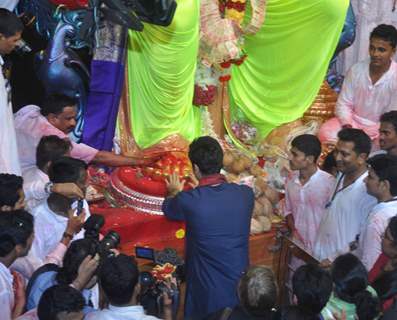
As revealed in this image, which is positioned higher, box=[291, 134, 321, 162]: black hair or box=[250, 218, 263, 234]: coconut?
box=[291, 134, 321, 162]: black hair

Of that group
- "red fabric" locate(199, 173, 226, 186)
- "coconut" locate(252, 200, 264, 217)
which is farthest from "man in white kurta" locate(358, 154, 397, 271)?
"coconut" locate(252, 200, 264, 217)

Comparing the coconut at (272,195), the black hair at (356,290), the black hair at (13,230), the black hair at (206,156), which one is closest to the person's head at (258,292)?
the black hair at (356,290)

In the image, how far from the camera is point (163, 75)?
4781 mm

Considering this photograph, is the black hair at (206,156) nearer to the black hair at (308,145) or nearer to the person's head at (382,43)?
the black hair at (308,145)

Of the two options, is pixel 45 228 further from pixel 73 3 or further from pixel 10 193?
pixel 73 3

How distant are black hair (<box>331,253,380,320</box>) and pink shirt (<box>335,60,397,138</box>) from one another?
9.15 ft

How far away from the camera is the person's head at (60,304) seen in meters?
2.25

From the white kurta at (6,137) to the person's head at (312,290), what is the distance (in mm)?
1845

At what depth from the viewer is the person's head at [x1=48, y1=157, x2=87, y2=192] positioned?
3.14 meters

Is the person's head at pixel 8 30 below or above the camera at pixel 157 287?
above

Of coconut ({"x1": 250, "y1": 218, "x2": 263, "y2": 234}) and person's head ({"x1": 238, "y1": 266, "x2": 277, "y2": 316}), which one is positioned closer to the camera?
person's head ({"x1": 238, "y1": 266, "x2": 277, "y2": 316})

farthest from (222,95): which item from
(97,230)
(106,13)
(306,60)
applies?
(97,230)

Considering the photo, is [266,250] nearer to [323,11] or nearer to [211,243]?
[211,243]

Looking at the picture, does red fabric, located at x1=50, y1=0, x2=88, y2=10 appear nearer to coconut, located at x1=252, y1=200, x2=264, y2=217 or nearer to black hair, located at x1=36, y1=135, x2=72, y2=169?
black hair, located at x1=36, y1=135, x2=72, y2=169
